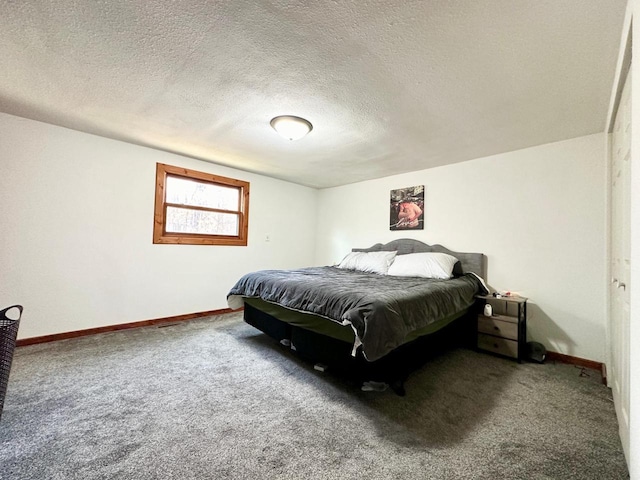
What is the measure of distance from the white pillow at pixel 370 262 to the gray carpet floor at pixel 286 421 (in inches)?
56.7

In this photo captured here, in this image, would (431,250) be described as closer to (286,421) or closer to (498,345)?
(498,345)

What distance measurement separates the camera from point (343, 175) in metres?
4.36

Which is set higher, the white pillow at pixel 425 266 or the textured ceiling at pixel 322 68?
the textured ceiling at pixel 322 68

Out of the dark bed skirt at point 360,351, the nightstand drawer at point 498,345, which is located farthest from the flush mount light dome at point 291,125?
the nightstand drawer at point 498,345

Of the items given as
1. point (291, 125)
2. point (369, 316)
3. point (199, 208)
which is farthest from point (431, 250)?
point (199, 208)

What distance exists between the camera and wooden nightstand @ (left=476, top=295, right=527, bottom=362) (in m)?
2.55

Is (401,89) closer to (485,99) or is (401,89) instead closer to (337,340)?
(485,99)


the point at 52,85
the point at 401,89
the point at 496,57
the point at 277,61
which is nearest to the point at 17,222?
the point at 52,85

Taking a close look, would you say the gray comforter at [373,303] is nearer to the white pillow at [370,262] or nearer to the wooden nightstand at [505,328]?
the wooden nightstand at [505,328]

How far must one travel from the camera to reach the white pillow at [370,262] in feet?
11.8

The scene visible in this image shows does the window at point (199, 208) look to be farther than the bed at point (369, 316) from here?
Yes

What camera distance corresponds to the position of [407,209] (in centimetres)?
400

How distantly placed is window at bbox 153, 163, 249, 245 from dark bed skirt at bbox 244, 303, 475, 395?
173 cm

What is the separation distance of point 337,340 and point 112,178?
10.7 feet
